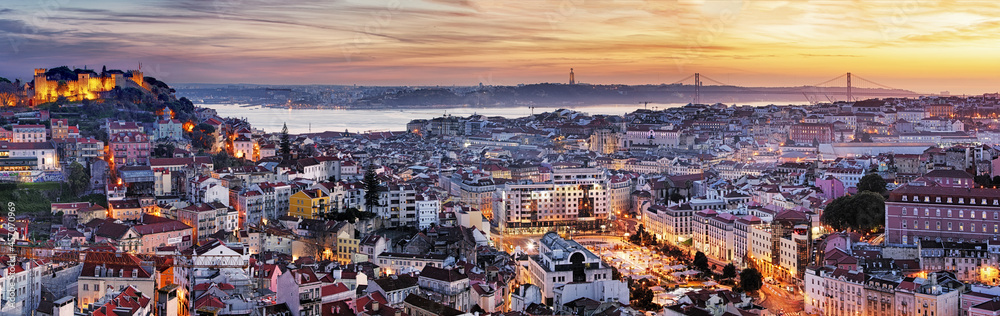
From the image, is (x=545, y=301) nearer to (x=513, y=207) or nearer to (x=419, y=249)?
(x=419, y=249)

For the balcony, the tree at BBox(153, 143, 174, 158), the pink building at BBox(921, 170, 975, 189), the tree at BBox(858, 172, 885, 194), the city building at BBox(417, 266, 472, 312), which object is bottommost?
the city building at BBox(417, 266, 472, 312)

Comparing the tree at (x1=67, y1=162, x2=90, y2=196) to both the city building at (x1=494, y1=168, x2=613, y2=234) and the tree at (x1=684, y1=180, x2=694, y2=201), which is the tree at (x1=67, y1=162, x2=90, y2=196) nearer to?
the city building at (x1=494, y1=168, x2=613, y2=234)

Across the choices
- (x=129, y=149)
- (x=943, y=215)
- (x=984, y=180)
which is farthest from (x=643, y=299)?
(x=129, y=149)

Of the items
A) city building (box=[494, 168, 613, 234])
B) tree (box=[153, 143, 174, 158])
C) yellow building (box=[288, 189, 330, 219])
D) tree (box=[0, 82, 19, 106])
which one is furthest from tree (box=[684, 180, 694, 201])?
tree (box=[0, 82, 19, 106])

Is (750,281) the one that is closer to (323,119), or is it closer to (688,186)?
(688,186)

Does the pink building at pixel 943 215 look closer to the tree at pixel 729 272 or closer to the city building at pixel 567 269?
the tree at pixel 729 272

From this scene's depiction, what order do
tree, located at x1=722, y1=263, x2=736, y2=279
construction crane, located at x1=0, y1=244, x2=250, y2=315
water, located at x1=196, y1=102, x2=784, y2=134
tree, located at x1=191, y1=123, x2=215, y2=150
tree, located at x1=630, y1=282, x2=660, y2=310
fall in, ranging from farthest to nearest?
water, located at x1=196, y1=102, x2=784, y2=134 → tree, located at x1=191, y1=123, x2=215, y2=150 → tree, located at x1=722, y1=263, x2=736, y2=279 → tree, located at x1=630, y1=282, x2=660, y2=310 → construction crane, located at x1=0, y1=244, x2=250, y2=315
